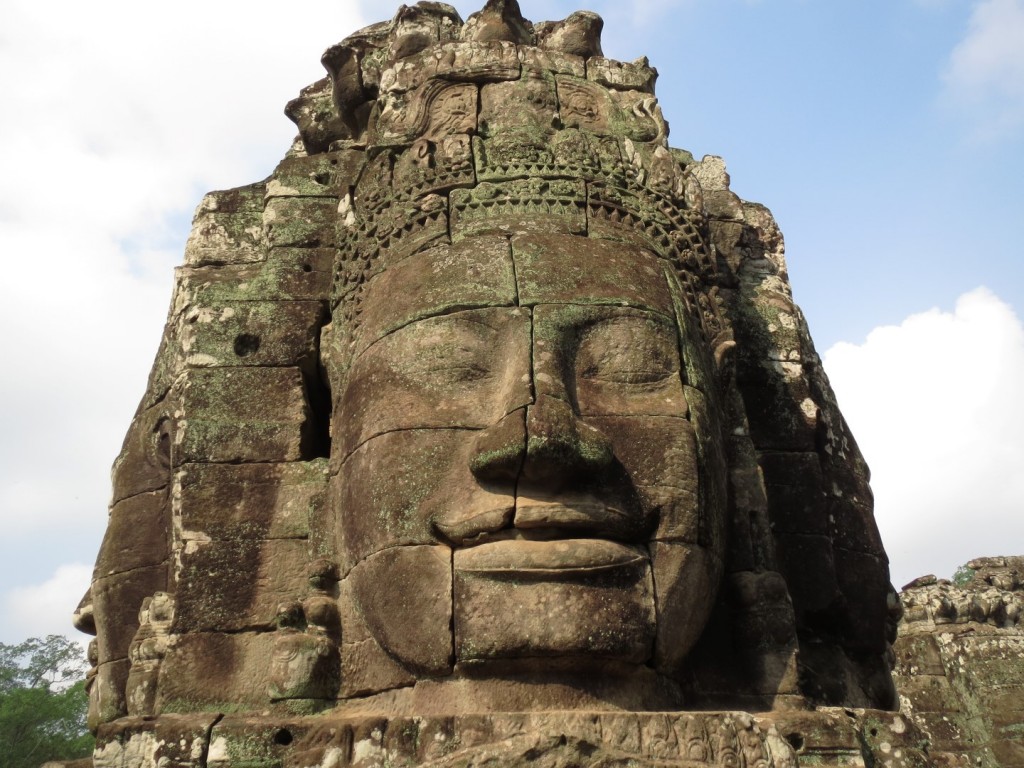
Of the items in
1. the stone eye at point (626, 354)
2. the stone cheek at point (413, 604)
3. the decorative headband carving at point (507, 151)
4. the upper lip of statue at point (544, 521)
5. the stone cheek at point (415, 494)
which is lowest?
the stone cheek at point (413, 604)

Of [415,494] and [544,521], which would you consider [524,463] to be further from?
[415,494]

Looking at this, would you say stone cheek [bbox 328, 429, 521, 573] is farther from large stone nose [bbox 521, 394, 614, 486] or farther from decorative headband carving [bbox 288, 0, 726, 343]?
decorative headband carving [bbox 288, 0, 726, 343]

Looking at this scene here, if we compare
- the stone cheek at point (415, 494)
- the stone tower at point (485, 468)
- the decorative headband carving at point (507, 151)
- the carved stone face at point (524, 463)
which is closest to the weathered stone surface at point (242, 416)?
the stone tower at point (485, 468)

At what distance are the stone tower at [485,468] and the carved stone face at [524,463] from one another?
1 centimetres

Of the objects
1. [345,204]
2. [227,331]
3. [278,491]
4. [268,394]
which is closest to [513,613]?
[278,491]

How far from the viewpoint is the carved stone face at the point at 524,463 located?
377 centimetres

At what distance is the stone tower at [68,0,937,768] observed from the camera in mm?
3775

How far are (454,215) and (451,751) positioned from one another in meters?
2.55

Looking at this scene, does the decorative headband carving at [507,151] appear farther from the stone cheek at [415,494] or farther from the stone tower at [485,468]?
the stone cheek at [415,494]

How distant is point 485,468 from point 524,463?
0.17 metres

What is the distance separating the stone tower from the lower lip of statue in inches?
0.5

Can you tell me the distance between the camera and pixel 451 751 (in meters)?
3.48

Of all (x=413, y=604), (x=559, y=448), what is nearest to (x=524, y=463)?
(x=559, y=448)

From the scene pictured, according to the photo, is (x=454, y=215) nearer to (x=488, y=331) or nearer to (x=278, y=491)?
(x=488, y=331)
